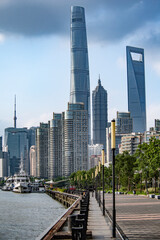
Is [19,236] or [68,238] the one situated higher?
[68,238]

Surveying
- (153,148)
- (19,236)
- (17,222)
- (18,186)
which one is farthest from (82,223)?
(18,186)

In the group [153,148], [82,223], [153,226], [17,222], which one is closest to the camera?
[82,223]

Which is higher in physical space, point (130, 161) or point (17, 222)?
point (130, 161)

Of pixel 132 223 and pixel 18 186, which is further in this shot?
pixel 18 186

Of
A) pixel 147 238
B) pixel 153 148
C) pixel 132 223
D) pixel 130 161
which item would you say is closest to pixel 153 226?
pixel 132 223

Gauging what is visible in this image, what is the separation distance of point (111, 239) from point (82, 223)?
331 cm

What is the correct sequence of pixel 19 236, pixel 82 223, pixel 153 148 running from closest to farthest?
1. pixel 82 223
2. pixel 19 236
3. pixel 153 148

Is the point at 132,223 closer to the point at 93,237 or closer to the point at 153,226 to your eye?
the point at 153,226

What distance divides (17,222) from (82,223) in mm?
37093

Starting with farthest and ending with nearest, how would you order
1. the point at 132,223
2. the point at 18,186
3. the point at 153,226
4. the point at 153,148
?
the point at 18,186
the point at 153,148
the point at 132,223
the point at 153,226

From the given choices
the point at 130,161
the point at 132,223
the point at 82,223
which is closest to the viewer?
the point at 82,223

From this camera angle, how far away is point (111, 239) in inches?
746

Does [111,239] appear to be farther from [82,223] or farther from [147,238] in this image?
[82,223]

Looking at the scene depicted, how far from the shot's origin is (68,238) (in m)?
19.8
